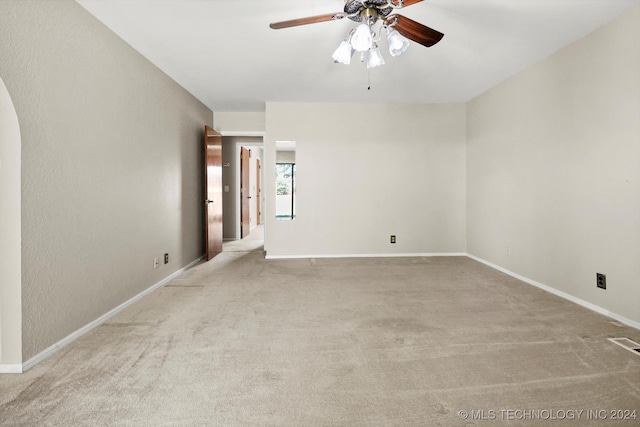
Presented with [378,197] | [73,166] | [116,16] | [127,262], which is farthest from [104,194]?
[378,197]

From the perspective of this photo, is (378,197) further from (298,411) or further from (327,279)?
(298,411)

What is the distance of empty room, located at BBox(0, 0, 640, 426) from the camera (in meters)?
1.65

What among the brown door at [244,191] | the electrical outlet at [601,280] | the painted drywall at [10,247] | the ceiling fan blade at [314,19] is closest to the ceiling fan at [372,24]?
the ceiling fan blade at [314,19]

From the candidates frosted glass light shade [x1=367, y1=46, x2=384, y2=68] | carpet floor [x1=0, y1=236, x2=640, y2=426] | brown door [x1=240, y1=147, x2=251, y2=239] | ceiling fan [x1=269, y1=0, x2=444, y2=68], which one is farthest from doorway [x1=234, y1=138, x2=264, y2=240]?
ceiling fan [x1=269, y1=0, x2=444, y2=68]

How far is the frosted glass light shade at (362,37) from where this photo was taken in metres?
1.83

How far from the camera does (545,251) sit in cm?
331

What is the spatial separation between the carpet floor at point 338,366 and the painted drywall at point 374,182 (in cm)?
191

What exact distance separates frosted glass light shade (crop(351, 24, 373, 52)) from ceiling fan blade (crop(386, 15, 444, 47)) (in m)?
0.24

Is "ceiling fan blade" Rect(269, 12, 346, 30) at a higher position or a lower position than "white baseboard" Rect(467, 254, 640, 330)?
higher

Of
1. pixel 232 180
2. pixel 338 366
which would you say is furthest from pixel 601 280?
pixel 232 180

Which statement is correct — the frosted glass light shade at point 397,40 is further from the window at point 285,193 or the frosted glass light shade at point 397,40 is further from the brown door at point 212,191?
the brown door at point 212,191

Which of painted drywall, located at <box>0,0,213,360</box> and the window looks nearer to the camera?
painted drywall, located at <box>0,0,213,360</box>

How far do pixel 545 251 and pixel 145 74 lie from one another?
454 centimetres

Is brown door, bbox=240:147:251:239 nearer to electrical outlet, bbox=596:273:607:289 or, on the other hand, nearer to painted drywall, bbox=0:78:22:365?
painted drywall, bbox=0:78:22:365
